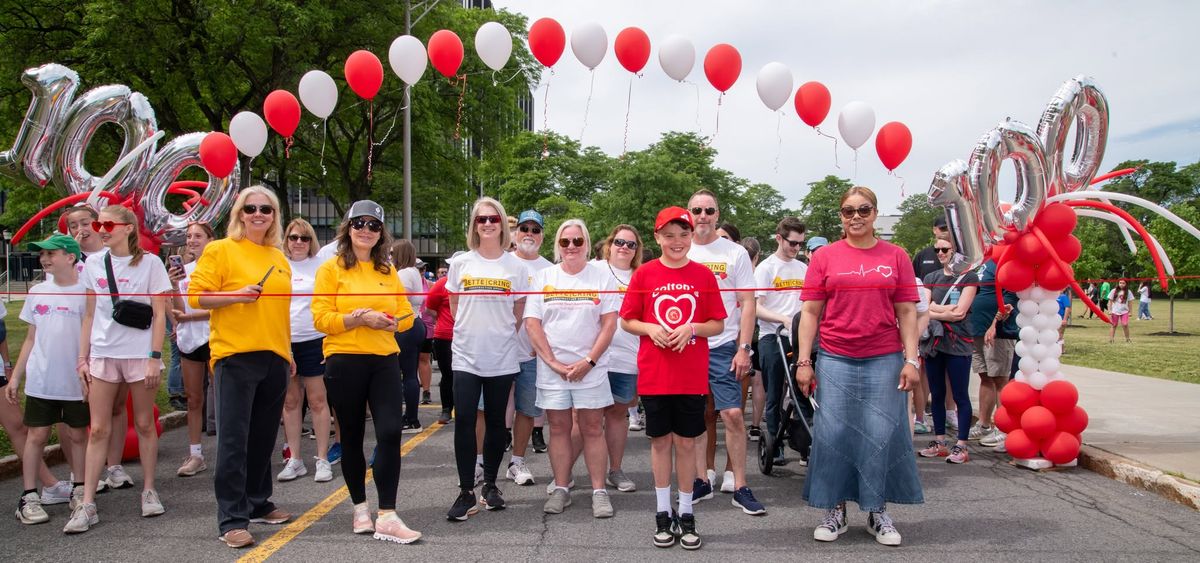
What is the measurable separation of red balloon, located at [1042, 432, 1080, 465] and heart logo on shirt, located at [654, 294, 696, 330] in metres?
3.54

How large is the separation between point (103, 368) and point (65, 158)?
3.80m

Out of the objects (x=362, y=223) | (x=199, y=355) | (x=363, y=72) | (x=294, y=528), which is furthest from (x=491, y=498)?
(x=363, y=72)

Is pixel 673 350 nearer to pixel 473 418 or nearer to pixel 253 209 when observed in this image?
pixel 473 418

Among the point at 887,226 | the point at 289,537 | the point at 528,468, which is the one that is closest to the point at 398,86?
the point at 528,468

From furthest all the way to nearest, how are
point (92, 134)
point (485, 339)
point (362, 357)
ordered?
1. point (92, 134)
2. point (485, 339)
3. point (362, 357)

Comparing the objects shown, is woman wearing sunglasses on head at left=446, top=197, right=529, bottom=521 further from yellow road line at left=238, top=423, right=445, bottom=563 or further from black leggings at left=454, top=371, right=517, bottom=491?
yellow road line at left=238, top=423, right=445, bottom=563

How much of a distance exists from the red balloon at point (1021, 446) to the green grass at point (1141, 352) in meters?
7.29

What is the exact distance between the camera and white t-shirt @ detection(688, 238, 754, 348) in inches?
207

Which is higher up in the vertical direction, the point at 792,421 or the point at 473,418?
the point at 473,418

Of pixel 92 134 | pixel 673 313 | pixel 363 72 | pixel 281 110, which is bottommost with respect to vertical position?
pixel 673 313

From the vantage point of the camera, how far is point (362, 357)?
4250mm

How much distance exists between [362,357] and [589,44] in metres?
5.72

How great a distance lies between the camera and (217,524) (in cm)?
455

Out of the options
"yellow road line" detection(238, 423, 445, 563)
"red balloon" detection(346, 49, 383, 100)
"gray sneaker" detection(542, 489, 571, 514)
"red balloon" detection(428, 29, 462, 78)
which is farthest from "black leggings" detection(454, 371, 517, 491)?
"red balloon" detection(428, 29, 462, 78)
